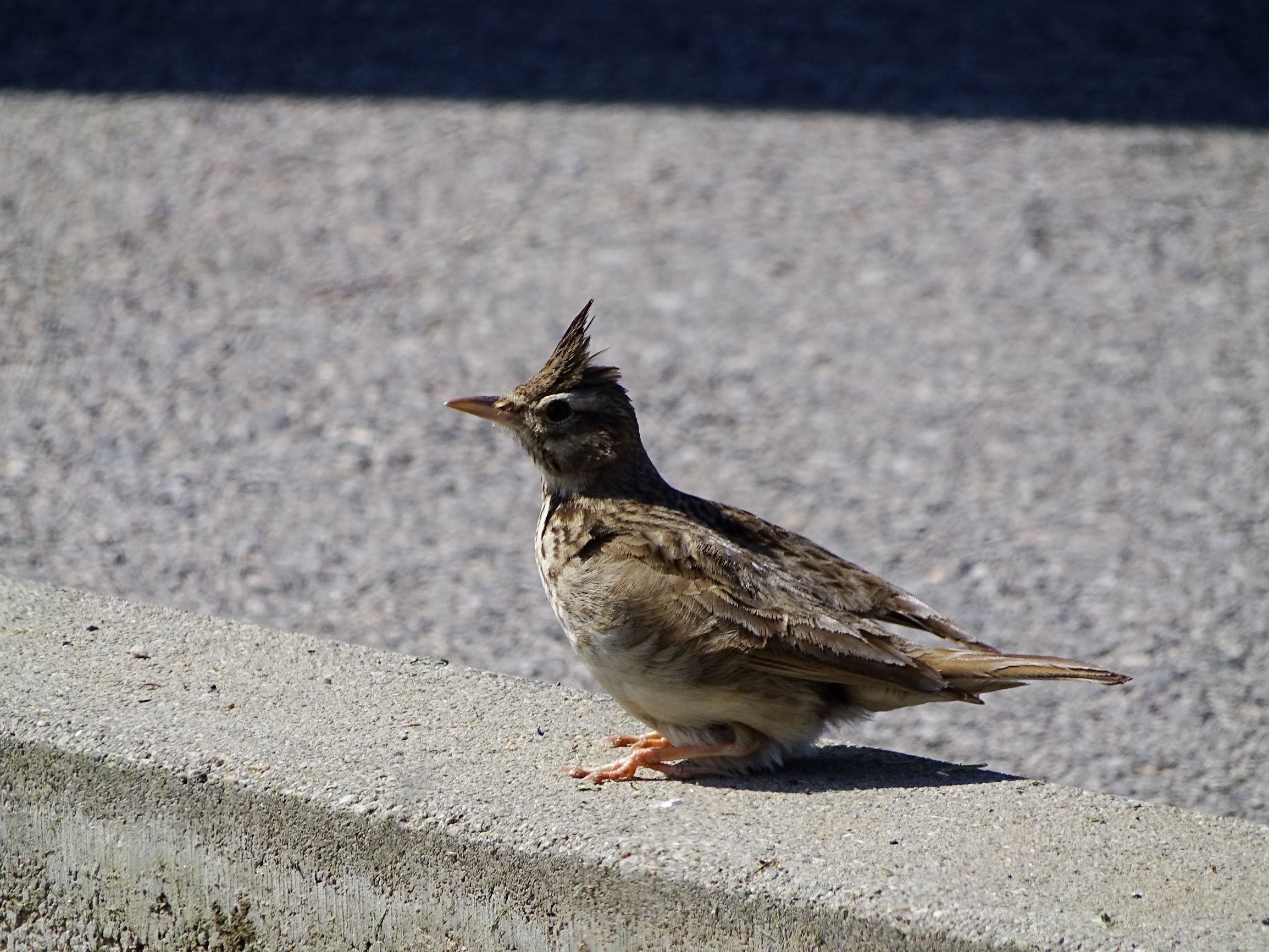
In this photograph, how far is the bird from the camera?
11.6 ft

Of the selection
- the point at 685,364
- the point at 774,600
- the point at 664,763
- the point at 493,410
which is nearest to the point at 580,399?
the point at 493,410

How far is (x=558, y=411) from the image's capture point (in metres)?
4.09

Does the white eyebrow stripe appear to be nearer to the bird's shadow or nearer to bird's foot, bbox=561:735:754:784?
bird's foot, bbox=561:735:754:784

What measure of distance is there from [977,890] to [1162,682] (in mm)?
3804

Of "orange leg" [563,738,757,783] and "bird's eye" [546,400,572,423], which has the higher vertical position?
"bird's eye" [546,400,572,423]

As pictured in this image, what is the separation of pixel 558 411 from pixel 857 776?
1208 mm

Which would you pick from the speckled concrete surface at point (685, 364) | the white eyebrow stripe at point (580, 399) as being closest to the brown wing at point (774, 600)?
the white eyebrow stripe at point (580, 399)

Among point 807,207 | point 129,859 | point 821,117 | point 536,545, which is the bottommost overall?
point 129,859

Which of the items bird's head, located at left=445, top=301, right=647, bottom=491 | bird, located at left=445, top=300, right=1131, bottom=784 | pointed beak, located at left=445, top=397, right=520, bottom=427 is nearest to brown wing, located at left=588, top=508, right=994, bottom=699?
bird, located at left=445, top=300, right=1131, bottom=784

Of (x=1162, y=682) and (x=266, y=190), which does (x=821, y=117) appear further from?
(x=1162, y=682)

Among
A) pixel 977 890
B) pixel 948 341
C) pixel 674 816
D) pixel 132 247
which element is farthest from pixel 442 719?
pixel 132 247

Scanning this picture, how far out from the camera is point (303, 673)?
4.05 m

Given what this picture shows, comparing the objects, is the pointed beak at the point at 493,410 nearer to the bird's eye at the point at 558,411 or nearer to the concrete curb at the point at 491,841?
the bird's eye at the point at 558,411

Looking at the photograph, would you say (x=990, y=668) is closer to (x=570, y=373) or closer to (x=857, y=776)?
(x=857, y=776)
